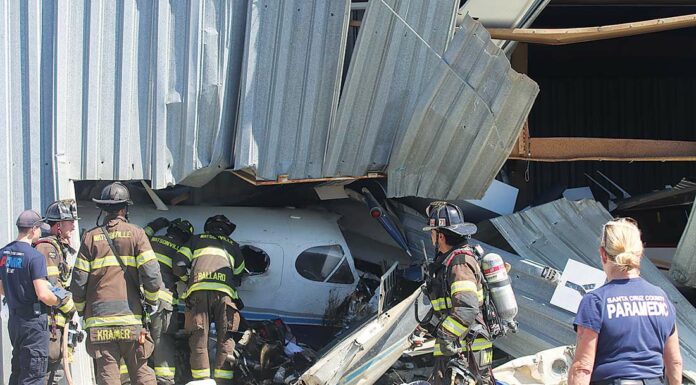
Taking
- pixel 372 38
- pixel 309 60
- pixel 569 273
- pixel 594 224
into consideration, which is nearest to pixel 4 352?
pixel 309 60

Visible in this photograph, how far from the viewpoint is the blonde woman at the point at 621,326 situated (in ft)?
12.6

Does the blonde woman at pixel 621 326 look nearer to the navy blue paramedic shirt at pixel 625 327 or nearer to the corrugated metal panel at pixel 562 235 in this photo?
the navy blue paramedic shirt at pixel 625 327

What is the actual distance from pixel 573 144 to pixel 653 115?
20.7ft

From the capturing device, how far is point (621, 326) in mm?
3834

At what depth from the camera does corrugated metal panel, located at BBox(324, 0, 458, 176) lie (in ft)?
25.1

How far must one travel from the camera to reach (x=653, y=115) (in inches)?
581

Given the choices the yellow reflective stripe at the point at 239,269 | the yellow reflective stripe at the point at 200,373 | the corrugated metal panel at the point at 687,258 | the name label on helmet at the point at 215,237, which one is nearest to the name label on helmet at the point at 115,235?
the name label on helmet at the point at 215,237

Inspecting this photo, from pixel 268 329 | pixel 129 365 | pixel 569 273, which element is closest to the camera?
pixel 129 365

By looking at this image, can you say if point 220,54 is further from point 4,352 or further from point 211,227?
point 4,352

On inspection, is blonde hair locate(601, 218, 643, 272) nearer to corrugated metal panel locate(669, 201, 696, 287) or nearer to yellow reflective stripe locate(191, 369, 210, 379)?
yellow reflective stripe locate(191, 369, 210, 379)

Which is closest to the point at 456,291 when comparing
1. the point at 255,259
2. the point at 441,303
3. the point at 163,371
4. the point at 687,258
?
the point at 441,303

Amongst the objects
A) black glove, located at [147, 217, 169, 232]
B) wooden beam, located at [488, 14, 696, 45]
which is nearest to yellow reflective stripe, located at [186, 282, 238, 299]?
black glove, located at [147, 217, 169, 232]

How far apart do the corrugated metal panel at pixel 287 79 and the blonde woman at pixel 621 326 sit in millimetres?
4227

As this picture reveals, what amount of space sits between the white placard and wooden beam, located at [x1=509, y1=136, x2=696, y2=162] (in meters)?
2.16
